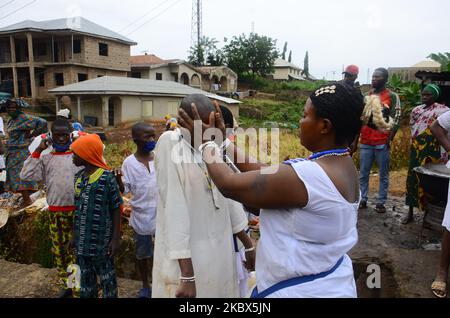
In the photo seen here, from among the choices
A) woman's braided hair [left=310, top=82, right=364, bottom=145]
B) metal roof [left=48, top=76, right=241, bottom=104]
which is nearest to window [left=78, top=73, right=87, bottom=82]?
metal roof [left=48, top=76, right=241, bottom=104]

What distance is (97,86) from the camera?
20.7 m

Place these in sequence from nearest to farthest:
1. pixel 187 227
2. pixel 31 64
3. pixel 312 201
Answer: pixel 312 201 → pixel 187 227 → pixel 31 64

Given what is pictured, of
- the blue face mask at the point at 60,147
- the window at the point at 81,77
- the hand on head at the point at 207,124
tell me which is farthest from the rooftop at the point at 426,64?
the hand on head at the point at 207,124

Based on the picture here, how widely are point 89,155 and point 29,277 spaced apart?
1955mm

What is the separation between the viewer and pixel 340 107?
141 centimetres

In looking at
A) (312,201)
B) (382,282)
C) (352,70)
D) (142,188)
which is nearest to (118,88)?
(352,70)

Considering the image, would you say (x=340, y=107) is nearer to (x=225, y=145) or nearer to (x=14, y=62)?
(x=225, y=145)

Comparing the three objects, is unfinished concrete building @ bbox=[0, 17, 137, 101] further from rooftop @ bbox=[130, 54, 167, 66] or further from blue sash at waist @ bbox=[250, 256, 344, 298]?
blue sash at waist @ bbox=[250, 256, 344, 298]

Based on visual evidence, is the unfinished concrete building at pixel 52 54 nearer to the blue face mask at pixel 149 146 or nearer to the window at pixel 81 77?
the window at pixel 81 77

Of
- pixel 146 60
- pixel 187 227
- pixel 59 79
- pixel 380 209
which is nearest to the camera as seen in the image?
pixel 187 227

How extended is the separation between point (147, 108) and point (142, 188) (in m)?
20.3

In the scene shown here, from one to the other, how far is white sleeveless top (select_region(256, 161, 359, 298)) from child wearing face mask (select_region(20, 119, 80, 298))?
2490 mm

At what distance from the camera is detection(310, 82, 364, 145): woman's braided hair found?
141cm
